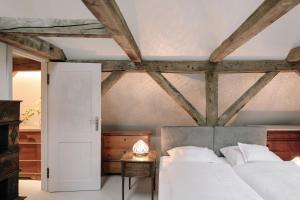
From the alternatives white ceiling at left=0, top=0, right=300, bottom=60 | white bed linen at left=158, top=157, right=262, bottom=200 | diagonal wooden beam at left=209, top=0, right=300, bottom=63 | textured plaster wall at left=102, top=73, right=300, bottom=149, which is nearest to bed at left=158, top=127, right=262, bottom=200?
white bed linen at left=158, top=157, right=262, bottom=200

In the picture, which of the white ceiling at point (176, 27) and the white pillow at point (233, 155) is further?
the white pillow at point (233, 155)

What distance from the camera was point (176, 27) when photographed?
3.15 m

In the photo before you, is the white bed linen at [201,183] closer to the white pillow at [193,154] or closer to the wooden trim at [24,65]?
the white pillow at [193,154]

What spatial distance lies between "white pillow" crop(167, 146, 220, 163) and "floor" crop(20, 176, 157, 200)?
0.66m

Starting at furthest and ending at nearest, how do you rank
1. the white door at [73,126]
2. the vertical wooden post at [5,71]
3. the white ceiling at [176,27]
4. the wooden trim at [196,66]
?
the wooden trim at [196,66] → the white door at [73,126] → the white ceiling at [176,27] → the vertical wooden post at [5,71]

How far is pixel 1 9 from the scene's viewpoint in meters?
2.51

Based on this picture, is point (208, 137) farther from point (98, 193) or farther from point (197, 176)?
point (98, 193)

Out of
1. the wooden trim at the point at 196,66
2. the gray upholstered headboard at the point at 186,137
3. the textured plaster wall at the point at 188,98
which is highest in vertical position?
the wooden trim at the point at 196,66

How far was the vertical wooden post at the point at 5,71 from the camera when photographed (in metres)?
2.68

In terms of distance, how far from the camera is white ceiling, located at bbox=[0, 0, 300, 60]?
9.16 ft

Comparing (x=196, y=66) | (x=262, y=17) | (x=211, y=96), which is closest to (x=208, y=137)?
(x=211, y=96)

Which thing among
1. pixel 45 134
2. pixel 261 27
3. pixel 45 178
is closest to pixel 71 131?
pixel 45 134

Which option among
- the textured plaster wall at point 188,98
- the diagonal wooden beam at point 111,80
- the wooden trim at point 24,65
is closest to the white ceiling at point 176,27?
the diagonal wooden beam at point 111,80

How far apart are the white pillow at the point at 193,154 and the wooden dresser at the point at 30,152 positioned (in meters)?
2.22
